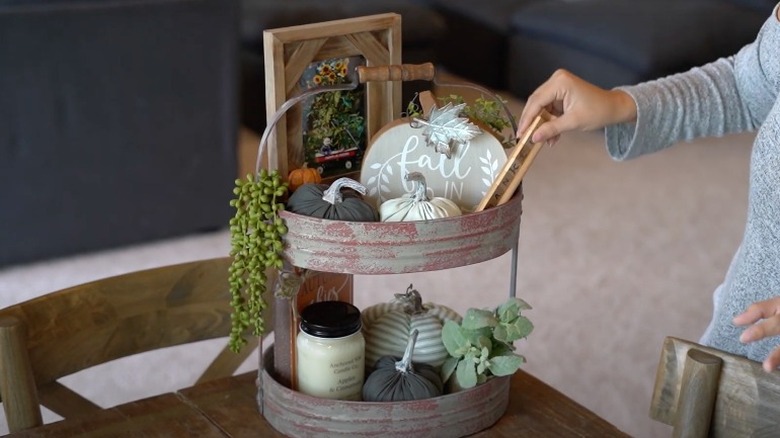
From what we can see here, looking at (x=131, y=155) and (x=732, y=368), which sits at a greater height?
(x=732, y=368)

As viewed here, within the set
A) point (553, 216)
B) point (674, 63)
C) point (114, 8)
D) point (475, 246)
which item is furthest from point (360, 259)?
point (674, 63)

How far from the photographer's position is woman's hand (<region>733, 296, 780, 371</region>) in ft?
3.23

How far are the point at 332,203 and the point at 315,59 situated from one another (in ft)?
0.53

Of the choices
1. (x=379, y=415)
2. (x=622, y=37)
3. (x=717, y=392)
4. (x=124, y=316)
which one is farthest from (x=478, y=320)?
(x=622, y=37)

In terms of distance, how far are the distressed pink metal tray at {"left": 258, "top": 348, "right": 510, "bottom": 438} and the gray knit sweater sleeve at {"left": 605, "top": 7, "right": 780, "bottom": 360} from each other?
1.19ft

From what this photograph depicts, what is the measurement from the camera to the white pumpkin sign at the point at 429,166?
1121 millimetres

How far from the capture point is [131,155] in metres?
2.84

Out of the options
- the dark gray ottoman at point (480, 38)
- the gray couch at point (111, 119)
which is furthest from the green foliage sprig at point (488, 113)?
the dark gray ottoman at point (480, 38)

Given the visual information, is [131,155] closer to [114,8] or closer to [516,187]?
[114,8]

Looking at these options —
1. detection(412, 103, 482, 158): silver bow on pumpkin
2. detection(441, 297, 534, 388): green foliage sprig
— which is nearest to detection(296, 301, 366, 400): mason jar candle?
detection(441, 297, 534, 388): green foliage sprig

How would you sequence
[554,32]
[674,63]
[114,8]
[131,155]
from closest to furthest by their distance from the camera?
[114,8] → [131,155] → [674,63] → [554,32]

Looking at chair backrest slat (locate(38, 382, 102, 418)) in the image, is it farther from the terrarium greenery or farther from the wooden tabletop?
the terrarium greenery

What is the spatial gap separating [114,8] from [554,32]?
1.89m

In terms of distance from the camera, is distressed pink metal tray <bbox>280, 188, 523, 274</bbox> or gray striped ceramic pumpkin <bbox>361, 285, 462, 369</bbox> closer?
distressed pink metal tray <bbox>280, 188, 523, 274</bbox>
